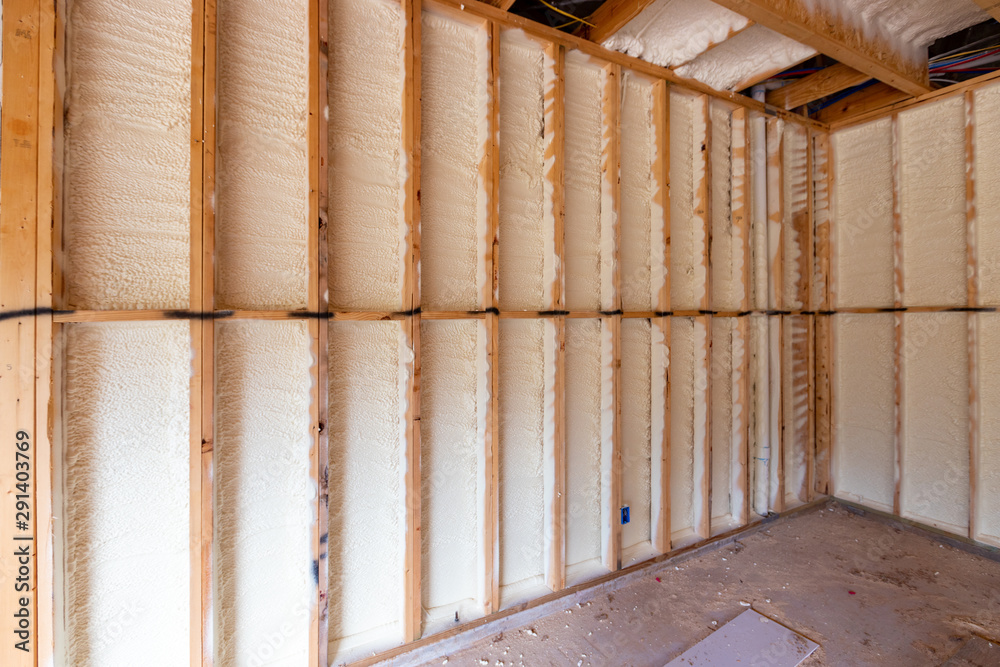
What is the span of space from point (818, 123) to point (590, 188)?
2266 mm

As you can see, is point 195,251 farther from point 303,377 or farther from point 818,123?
point 818,123

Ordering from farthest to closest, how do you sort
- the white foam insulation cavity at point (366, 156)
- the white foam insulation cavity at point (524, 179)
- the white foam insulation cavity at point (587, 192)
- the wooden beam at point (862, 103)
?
the wooden beam at point (862, 103), the white foam insulation cavity at point (587, 192), the white foam insulation cavity at point (524, 179), the white foam insulation cavity at point (366, 156)

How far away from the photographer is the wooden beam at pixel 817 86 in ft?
8.25

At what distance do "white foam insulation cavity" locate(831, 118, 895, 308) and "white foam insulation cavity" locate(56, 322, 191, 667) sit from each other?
412cm

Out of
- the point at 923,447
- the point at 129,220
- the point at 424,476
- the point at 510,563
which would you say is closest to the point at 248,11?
the point at 129,220

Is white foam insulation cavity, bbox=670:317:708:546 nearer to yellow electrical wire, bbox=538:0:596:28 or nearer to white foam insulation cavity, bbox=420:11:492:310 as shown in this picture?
white foam insulation cavity, bbox=420:11:492:310

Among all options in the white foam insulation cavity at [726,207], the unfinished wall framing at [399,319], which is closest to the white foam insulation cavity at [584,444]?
the unfinished wall framing at [399,319]

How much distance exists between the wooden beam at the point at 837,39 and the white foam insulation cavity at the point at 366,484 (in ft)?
6.83

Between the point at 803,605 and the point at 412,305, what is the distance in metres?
2.41

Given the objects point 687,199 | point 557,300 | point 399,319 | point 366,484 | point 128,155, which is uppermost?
point 687,199

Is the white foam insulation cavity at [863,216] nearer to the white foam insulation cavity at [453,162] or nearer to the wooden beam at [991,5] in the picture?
the wooden beam at [991,5]

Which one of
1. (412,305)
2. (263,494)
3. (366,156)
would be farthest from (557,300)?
(263,494)

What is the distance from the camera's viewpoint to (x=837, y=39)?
6.54ft

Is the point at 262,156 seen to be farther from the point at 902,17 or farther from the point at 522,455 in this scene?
the point at 902,17
